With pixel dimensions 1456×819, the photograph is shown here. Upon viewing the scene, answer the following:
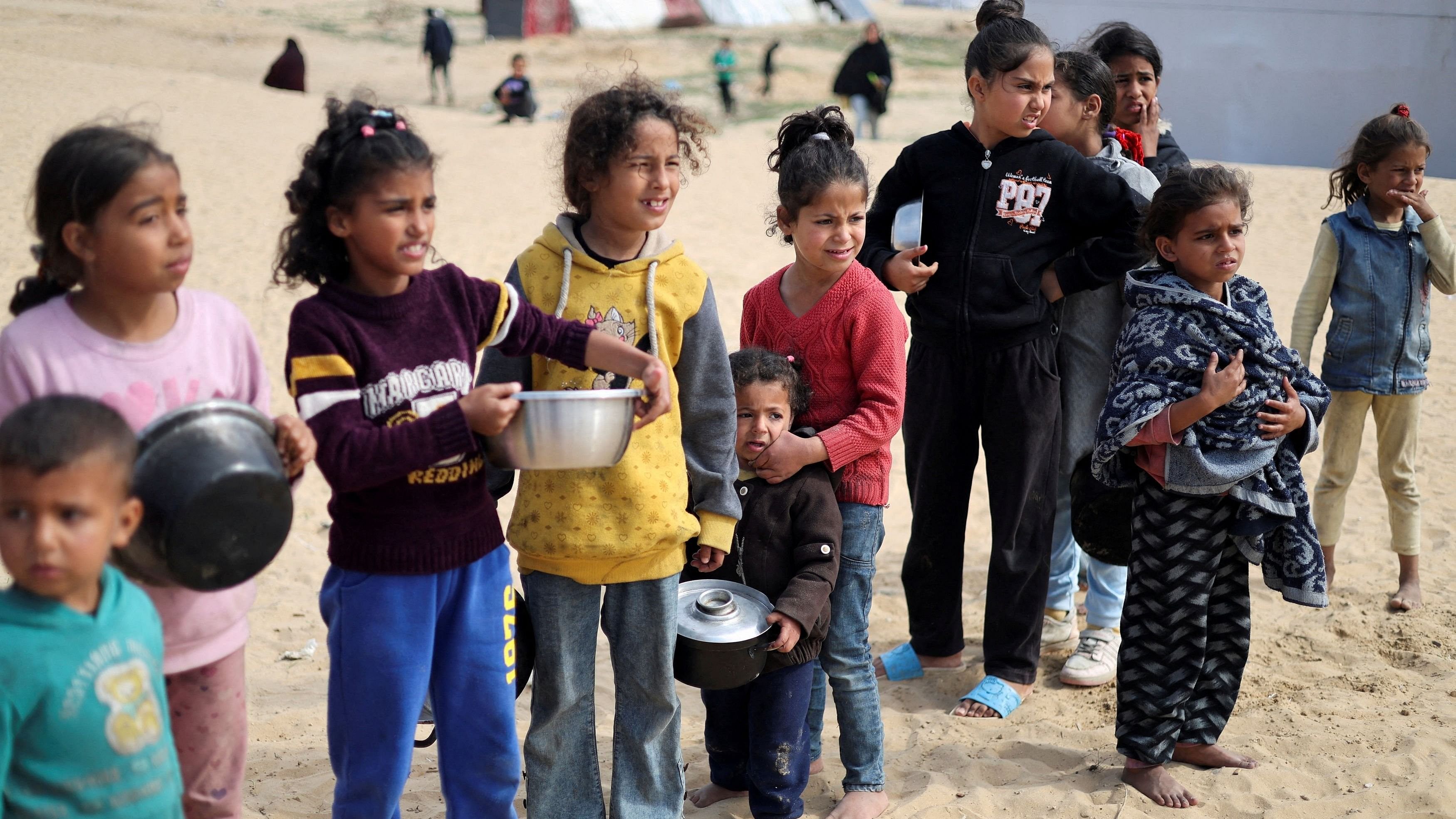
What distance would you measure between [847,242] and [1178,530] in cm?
123

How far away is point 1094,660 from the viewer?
4.23 metres

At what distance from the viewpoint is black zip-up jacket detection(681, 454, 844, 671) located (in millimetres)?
3133

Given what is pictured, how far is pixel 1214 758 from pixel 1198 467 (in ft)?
3.10

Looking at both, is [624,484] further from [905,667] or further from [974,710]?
[905,667]

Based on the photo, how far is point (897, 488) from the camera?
680cm

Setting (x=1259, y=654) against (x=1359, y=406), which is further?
(x=1359, y=406)

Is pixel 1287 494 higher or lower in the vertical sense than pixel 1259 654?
higher

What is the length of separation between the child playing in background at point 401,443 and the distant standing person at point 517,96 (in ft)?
55.1

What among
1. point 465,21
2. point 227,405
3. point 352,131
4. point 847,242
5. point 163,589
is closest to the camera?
point 227,405

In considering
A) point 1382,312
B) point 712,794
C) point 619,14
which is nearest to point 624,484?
point 712,794

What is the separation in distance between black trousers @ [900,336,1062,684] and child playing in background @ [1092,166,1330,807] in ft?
1.45

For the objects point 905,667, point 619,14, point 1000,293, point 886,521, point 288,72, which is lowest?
point 886,521

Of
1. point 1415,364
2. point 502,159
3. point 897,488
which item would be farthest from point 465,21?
point 1415,364

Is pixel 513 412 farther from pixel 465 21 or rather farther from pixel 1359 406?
pixel 465 21
